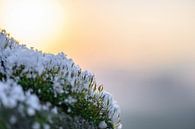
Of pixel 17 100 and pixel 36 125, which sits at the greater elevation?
pixel 17 100

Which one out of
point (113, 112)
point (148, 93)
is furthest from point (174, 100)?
point (113, 112)

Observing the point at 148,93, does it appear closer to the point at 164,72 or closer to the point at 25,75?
the point at 164,72

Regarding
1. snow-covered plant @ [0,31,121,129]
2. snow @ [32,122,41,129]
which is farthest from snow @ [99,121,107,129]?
snow @ [32,122,41,129]

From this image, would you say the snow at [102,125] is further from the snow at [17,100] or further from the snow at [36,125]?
the snow at [36,125]

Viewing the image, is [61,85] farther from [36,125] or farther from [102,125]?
[36,125]

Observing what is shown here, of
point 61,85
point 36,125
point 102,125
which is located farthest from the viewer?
point 102,125

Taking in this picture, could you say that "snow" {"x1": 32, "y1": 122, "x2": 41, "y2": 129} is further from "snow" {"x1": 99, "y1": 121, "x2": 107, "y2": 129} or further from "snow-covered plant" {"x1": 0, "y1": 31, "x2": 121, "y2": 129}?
"snow" {"x1": 99, "y1": 121, "x2": 107, "y2": 129}

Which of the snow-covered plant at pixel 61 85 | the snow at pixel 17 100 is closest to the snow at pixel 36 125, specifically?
the snow at pixel 17 100


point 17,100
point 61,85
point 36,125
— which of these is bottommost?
point 36,125

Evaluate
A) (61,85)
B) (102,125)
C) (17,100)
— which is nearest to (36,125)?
(17,100)
